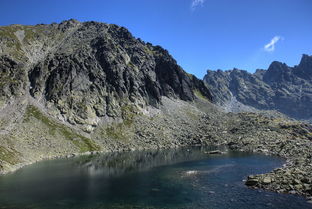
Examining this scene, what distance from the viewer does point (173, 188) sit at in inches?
2625

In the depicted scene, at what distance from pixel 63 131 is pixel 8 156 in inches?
2060

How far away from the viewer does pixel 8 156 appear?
106 meters

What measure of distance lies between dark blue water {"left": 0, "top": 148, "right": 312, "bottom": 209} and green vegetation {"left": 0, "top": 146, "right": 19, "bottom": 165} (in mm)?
7650

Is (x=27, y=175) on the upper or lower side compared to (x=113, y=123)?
lower

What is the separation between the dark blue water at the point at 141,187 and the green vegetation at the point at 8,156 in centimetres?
765

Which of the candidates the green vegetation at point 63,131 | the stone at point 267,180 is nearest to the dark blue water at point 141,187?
the stone at point 267,180

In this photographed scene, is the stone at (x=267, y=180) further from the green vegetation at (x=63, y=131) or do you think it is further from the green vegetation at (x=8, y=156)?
the green vegetation at (x=63, y=131)

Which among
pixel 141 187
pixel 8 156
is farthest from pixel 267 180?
pixel 8 156

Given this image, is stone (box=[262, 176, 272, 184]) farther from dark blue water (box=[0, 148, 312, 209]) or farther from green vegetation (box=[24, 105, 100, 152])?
green vegetation (box=[24, 105, 100, 152])

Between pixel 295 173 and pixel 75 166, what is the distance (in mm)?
75133

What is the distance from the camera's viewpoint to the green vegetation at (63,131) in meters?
153

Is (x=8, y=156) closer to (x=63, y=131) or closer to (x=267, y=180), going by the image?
(x=63, y=131)

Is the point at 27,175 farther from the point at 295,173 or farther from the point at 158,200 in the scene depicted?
the point at 295,173

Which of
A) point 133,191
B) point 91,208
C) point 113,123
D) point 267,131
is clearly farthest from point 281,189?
point 113,123
